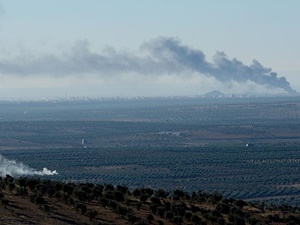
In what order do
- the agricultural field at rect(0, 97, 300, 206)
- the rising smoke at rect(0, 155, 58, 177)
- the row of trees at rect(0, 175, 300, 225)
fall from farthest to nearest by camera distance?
the agricultural field at rect(0, 97, 300, 206) → the rising smoke at rect(0, 155, 58, 177) → the row of trees at rect(0, 175, 300, 225)

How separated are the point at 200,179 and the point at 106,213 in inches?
1602

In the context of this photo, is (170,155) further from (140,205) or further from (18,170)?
(140,205)

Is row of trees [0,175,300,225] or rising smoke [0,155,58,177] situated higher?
row of trees [0,175,300,225]

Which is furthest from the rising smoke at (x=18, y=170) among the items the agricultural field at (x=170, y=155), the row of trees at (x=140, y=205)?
the row of trees at (x=140, y=205)

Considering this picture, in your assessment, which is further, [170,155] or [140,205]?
[170,155]

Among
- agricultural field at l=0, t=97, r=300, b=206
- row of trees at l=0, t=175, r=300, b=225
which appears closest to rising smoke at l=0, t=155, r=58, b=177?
agricultural field at l=0, t=97, r=300, b=206

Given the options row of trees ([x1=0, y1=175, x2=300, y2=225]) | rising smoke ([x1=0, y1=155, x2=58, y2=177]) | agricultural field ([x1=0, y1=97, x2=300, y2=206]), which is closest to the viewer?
row of trees ([x1=0, y1=175, x2=300, y2=225])

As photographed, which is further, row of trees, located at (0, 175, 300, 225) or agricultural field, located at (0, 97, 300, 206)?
agricultural field, located at (0, 97, 300, 206)

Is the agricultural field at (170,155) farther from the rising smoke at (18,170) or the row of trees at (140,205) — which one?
the row of trees at (140,205)

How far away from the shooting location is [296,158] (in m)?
92.7

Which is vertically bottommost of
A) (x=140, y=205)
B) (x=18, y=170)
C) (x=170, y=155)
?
(x=170, y=155)

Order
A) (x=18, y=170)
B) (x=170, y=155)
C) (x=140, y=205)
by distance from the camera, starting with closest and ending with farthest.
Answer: (x=140, y=205)
(x=18, y=170)
(x=170, y=155)

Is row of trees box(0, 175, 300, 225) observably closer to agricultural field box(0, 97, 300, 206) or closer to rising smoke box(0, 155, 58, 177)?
agricultural field box(0, 97, 300, 206)

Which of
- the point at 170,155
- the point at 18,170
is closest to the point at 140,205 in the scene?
the point at 18,170
